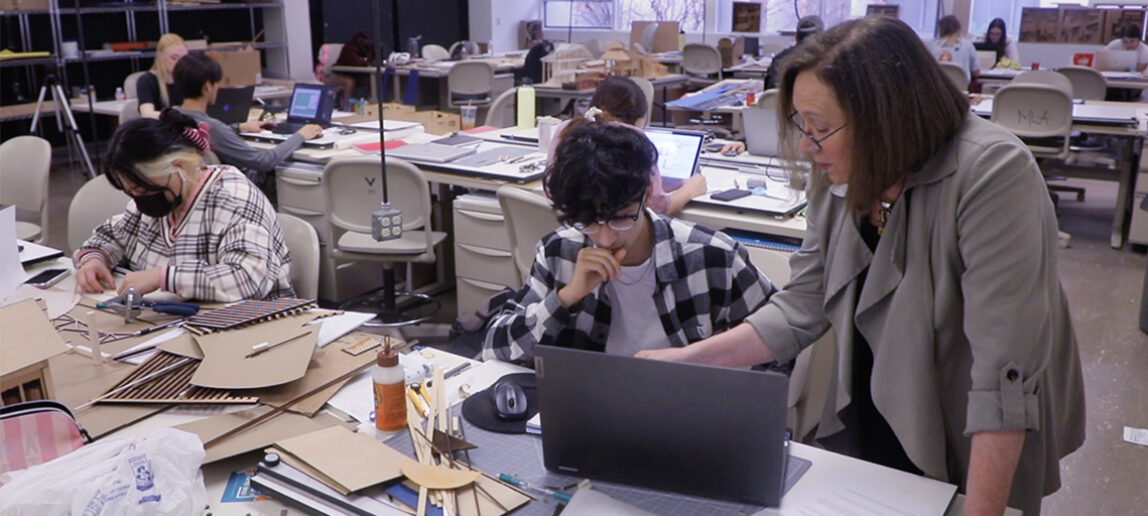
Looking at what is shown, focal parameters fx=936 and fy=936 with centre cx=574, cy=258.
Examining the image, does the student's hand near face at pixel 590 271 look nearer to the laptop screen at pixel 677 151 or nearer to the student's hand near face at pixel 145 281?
the student's hand near face at pixel 145 281

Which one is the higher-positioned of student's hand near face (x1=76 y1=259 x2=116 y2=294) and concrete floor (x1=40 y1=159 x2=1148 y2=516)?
student's hand near face (x1=76 y1=259 x2=116 y2=294)

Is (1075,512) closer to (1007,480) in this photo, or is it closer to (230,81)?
(1007,480)

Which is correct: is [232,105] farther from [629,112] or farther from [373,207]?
[629,112]

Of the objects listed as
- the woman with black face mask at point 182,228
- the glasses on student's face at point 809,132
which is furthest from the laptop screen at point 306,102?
the glasses on student's face at point 809,132

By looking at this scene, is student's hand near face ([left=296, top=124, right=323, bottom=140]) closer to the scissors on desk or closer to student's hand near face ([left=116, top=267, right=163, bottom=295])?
student's hand near face ([left=116, top=267, right=163, bottom=295])

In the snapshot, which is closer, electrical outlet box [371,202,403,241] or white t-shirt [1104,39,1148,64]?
electrical outlet box [371,202,403,241]

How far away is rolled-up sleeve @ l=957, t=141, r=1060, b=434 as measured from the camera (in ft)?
3.77

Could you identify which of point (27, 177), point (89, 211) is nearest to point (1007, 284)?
point (89, 211)

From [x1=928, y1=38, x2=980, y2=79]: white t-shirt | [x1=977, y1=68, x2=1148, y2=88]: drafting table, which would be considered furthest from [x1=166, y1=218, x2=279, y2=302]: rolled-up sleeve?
[x1=977, y1=68, x2=1148, y2=88]: drafting table

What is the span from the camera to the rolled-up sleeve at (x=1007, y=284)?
115 cm

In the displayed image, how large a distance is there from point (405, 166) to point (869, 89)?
8.17 feet

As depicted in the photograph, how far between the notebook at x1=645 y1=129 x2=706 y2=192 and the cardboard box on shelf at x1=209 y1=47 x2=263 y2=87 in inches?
184

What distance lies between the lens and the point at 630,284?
6.06ft

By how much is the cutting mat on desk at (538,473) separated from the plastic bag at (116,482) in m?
0.32
